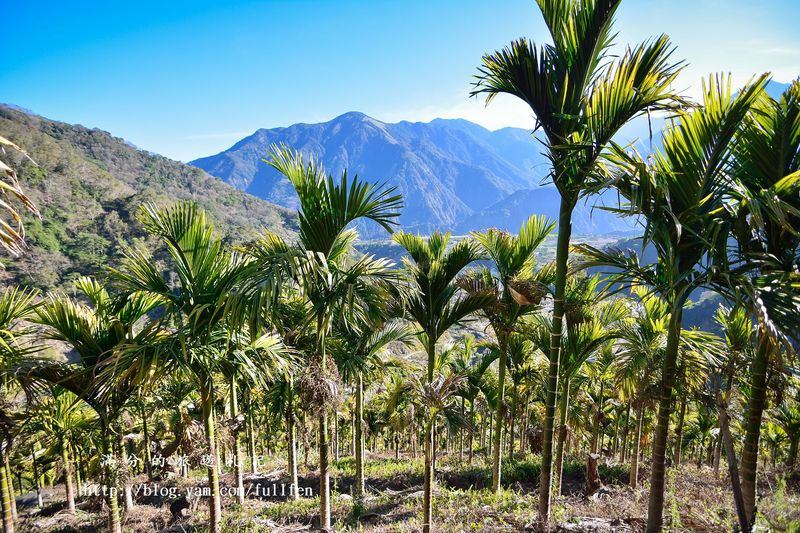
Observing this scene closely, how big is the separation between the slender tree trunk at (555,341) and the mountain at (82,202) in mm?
15086

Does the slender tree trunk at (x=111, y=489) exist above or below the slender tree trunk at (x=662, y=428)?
below

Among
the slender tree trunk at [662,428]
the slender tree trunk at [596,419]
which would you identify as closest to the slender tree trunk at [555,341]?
the slender tree trunk at [662,428]

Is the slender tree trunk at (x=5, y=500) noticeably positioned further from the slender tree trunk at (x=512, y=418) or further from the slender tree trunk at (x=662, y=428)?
the slender tree trunk at (x=512, y=418)

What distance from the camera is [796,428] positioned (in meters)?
14.3

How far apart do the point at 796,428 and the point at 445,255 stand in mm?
16271

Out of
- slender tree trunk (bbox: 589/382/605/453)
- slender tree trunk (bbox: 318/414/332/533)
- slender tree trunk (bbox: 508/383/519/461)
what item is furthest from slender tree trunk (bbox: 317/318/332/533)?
slender tree trunk (bbox: 589/382/605/453)

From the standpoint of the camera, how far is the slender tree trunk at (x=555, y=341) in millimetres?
4590

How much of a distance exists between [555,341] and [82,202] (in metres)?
91.6

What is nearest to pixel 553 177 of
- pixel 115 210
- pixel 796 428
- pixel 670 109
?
pixel 670 109

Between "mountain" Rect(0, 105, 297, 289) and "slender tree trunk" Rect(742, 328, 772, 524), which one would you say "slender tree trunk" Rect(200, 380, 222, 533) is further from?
"mountain" Rect(0, 105, 297, 289)

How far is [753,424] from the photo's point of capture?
14.0ft

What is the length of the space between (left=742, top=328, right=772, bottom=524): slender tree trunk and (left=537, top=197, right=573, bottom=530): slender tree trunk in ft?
6.19

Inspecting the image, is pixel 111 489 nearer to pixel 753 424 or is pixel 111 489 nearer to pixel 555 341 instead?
pixel 555 341

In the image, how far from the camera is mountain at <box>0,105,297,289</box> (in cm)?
5334
